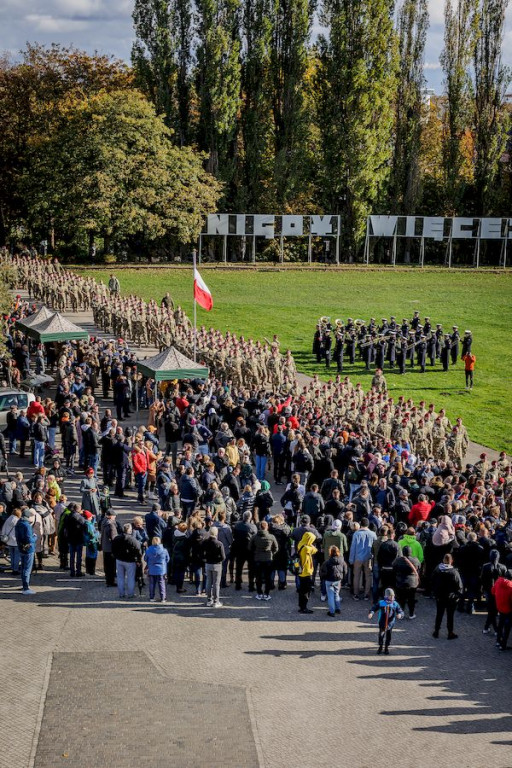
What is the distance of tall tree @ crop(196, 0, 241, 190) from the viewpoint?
55125 mm

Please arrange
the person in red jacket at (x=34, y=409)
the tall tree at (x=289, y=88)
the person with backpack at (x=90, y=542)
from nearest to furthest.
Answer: the person with backpack at (x=90, y=542) → the person in red jacket at (x=34, y=409) → the tall tree at (x=289, y=88)

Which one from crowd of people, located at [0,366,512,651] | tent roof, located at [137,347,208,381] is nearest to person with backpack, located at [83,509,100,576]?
crowd of people, located at [0,366,512,651]

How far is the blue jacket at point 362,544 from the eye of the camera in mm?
14008

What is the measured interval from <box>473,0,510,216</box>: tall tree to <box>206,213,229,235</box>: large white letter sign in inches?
723

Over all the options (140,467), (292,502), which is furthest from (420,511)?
(140,467)

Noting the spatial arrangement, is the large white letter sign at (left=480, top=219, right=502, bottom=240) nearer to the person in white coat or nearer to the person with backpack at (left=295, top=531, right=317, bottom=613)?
the person with backpack at (left=295, top=531, right=317, bottom=613)

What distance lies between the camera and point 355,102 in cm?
5606

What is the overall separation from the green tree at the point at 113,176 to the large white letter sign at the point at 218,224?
217 centimetres

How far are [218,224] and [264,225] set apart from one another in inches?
118

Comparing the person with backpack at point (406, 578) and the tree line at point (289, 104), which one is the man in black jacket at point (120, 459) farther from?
the tree line at point (289, 104)

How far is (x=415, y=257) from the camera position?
63031mm

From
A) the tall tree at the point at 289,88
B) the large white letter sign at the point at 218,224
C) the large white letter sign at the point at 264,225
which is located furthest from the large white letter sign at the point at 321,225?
the large white letter sign at the point at 218,224

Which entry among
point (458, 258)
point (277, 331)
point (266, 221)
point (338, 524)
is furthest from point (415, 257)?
point (338, 524)

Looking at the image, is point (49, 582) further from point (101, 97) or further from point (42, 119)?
point (42, 119)
